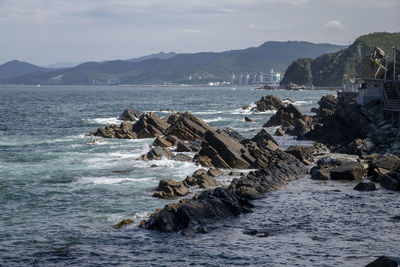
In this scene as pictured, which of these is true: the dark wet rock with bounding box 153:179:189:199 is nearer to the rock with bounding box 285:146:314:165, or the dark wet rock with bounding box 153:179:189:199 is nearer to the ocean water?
the ocean water

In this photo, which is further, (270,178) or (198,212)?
(270,178)

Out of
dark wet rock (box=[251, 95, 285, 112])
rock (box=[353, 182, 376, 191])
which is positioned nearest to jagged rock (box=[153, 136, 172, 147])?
rock (box=[353, 182, 376, 191])

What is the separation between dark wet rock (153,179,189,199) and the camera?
105ft

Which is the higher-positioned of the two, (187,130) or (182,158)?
(187,130)

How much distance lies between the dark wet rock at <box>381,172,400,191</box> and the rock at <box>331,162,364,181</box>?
8.76 ft

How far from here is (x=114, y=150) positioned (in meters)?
54.3

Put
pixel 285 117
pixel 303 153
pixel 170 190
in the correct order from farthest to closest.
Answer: pixel 285 117 → pixel 303 153 → pixel 170 190

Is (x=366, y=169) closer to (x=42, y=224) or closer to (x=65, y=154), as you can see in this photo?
(x=42, y=224)

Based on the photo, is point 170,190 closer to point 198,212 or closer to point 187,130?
point 198,212

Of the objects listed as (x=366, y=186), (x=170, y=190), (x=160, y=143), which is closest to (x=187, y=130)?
(x=160, y=143)

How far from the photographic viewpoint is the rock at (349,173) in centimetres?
3700

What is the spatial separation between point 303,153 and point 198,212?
72.1 feet

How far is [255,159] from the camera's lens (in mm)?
43562

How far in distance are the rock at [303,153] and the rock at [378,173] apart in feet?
25.4
